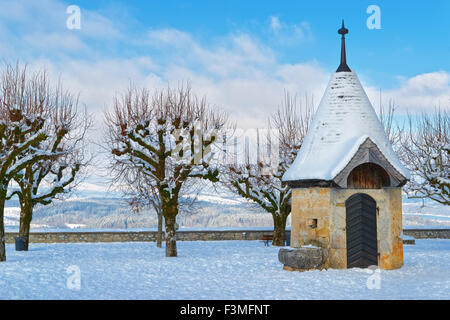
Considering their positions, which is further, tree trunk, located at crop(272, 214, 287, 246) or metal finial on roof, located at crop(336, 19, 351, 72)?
tree trunk, located at crop(272, 214, 287, 246)

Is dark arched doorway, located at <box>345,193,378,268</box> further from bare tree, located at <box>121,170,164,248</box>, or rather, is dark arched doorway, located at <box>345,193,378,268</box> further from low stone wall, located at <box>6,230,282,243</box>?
low stone wall, located at <box>6,230,282,243</box>

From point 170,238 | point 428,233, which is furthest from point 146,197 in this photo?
point 428,233

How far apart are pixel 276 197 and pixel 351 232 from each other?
10.0 m

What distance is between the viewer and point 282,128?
79.5ft

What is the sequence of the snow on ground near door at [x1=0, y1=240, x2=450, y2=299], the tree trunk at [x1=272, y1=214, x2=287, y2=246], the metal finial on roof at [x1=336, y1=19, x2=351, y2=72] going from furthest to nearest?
1. the tree trunk at [x1=272, y1=214, x2=287, y2=246]
2. the metal finial on roof at [x1=336, y1=19, x2=351, y2=72]
3. the snow on ground near door at [x1=0, y1=240, x2=450, y2=299]

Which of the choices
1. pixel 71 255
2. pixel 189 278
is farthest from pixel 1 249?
pixel 189 278

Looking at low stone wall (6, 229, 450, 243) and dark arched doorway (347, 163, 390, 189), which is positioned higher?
dark arched doorway (347, 163, 390, 189)

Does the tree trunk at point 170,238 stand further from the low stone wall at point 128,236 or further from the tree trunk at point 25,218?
the low stone wall at point 128,236

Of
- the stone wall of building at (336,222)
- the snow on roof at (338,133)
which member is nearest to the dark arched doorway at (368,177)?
the stone wall of building at (336,222)

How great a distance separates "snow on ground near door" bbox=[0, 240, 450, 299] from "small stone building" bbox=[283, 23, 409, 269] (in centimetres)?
72

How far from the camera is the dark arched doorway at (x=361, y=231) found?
1392cm

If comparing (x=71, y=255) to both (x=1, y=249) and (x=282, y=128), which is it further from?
(x=282, y=128)

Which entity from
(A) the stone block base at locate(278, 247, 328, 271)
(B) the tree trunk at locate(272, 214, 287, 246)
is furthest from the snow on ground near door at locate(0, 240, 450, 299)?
(B) the tree trunk at locate(272, 214, 287, 246)

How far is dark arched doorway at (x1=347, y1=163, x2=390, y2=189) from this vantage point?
556 inches
